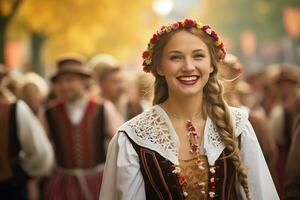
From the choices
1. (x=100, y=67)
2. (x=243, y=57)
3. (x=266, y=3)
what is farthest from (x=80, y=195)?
(x=243, y=57)

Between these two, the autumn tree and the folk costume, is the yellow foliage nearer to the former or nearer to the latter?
the autumn tree

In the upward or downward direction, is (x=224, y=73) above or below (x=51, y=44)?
below

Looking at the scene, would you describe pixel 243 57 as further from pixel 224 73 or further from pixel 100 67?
pixel 224 73

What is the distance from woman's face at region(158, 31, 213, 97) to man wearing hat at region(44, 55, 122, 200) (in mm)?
2956

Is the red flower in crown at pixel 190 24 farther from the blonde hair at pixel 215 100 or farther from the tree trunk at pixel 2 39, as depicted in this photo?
the tree trunk at pixel 2 39

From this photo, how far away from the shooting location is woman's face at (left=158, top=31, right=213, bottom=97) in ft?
11.7

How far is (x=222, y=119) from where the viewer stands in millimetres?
3666

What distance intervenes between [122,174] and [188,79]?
0.61 metres

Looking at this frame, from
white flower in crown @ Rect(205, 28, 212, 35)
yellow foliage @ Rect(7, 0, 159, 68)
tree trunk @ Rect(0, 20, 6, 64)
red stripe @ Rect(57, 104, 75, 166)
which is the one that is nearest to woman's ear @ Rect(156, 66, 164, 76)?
white flower in crown @ Rect(205, 28, 212, 35)

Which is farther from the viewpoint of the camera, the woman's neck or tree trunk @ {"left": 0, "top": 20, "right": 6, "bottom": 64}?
tree trunk @ {"left": 0, "top": 20, "right": 6, "bottom": 64}

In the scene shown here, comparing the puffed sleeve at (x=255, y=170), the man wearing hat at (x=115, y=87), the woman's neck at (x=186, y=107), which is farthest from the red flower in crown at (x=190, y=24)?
the man wearing hat at (x=115, y=87)

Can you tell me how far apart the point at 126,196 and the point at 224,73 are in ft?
3.34

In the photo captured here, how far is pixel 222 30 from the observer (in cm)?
4022

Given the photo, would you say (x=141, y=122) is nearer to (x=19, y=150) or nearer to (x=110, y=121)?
(x=19, y=150)
